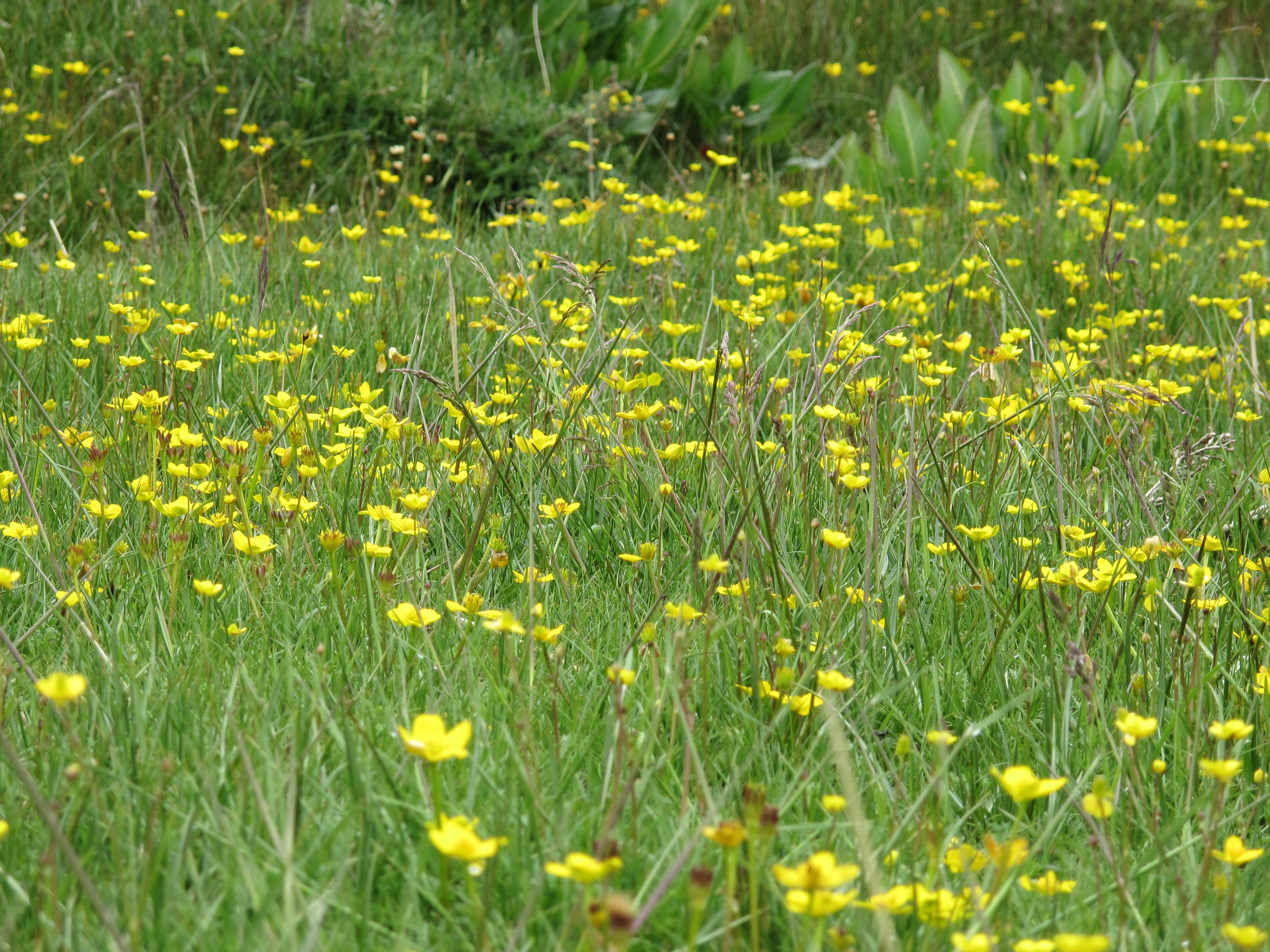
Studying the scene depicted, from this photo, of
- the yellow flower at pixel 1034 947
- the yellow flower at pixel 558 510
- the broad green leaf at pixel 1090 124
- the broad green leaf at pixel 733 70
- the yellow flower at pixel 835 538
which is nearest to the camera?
the yellow flower at pixel 1034 947

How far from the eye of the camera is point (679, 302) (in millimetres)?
3346

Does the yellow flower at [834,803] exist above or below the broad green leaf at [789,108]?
below

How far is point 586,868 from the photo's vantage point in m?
0.91

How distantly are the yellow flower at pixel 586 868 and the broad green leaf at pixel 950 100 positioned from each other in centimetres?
479

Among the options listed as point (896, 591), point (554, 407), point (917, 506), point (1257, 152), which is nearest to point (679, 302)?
point (554, 407)

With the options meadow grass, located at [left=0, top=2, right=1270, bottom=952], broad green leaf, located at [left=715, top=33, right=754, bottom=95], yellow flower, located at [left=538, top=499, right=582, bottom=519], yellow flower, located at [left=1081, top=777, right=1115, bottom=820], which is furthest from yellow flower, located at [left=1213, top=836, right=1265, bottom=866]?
broad green leaf, located at [left=715, top=33, right=754, bottom=95]

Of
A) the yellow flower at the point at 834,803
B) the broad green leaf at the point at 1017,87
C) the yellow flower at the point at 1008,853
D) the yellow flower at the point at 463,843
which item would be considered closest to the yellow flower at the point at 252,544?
the yellow flower at the point at 463,843

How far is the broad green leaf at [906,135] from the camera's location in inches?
194

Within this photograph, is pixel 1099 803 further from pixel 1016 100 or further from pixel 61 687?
pixel 1016 100

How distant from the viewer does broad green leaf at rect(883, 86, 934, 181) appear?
4938mm

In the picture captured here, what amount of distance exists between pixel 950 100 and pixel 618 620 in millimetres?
4171

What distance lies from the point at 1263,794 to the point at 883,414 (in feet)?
4.27

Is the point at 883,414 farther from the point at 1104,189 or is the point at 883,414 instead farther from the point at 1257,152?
the point at 1257,152

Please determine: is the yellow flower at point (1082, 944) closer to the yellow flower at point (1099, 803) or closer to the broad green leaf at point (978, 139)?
the yellow flower at point (1099, 803)
